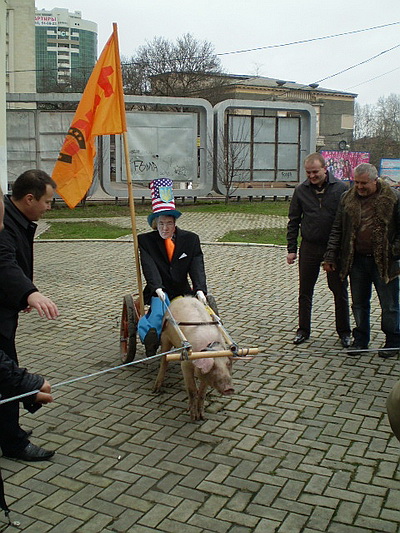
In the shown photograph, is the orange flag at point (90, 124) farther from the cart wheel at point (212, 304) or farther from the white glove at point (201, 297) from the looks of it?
the cart wheel at point (212, 304)

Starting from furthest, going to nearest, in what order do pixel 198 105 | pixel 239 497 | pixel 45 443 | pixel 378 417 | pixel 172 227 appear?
pixel 198 105 < pixel 172 227 < pixel 378 417 < pixel 45 443 < pixel 239 497

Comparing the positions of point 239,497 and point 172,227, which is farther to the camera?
point 172,227

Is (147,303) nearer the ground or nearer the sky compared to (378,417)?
nearer the sky

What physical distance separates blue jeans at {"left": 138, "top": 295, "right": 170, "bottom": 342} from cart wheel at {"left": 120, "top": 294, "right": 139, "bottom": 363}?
337mm

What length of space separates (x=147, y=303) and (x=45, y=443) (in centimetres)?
207

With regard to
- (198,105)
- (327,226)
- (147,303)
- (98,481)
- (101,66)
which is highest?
(198,105)

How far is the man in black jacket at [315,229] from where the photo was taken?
709 centimetres

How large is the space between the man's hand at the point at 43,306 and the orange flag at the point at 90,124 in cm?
230

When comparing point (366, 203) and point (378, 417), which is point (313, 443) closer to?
point (378, 417)

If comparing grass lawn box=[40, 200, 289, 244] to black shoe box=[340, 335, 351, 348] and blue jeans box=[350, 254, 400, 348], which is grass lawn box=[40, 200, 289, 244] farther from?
blue jeans box=[350, 254, 400, 348]

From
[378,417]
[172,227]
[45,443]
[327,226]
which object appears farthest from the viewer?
[327,226]

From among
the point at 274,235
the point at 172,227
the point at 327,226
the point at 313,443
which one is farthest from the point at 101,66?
the point at 274,235

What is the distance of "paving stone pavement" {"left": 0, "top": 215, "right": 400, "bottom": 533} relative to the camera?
3.78 meters

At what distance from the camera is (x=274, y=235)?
17.7m
